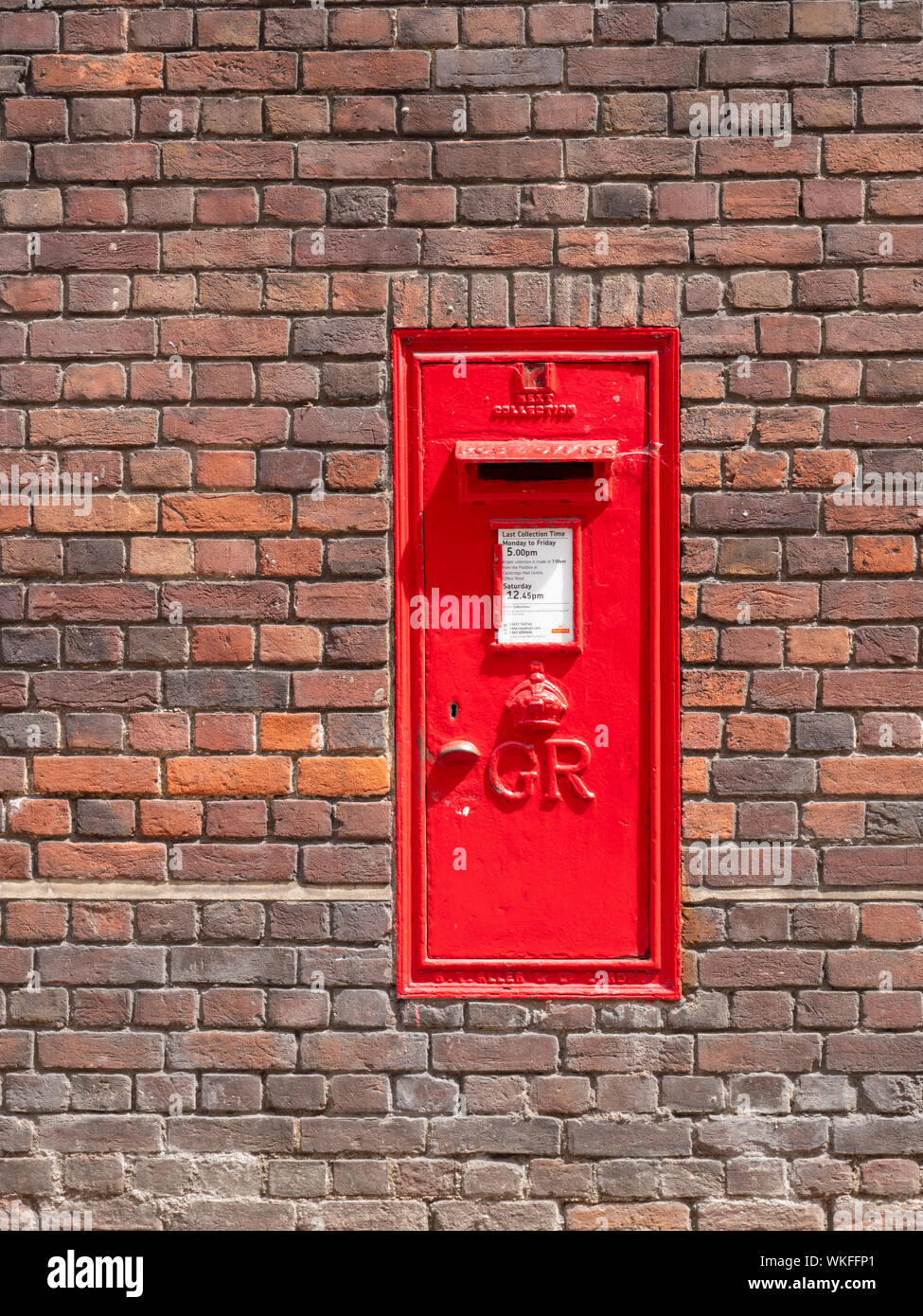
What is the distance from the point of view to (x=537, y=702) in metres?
2.61

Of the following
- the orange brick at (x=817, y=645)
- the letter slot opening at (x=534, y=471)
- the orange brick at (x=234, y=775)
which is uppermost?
the letter slot opening at (x=534, y=471)

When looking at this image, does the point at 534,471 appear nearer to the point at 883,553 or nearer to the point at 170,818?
the point at 883,553

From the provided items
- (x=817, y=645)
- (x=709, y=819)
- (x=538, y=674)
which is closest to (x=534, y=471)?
(x=538, y=674)

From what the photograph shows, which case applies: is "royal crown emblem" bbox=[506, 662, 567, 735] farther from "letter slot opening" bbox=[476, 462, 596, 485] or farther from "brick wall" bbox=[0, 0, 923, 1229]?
"letter slot opening" bbox=[476, 462, 596, 485]

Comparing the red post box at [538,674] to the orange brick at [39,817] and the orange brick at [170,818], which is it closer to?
the orange brick at [170,818]

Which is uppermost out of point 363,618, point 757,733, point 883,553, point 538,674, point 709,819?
point 883,553

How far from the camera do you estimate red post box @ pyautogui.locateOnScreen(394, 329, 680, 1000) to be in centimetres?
263

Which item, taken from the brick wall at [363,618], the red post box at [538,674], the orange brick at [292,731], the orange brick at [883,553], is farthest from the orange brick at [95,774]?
the orange brick at [883,553]

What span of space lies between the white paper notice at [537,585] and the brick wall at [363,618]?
32 cm

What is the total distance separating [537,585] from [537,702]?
30 cm

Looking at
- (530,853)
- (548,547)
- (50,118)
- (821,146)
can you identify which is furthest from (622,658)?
(50,118)

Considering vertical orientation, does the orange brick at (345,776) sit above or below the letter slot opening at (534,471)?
below

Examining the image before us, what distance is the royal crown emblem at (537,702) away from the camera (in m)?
2.62

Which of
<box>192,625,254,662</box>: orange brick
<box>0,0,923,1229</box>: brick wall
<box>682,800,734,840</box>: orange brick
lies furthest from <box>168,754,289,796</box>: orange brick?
<box>682,800,734,840</box>: orange brick
